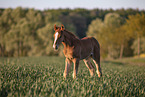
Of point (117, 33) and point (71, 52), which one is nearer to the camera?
point (71, 52)

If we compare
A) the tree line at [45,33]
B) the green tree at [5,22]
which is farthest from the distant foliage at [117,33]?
the green tree at [5,22]

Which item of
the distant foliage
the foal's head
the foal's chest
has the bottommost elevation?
the foal's chest

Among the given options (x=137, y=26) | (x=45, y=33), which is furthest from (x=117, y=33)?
(x=45, y=33)

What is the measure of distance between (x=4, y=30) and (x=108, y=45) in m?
35.4

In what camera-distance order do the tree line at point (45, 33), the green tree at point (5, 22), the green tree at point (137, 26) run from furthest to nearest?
the green tree at point (5, 22) → the tree line at point (45, 33) → the green tree at point (137, 26)

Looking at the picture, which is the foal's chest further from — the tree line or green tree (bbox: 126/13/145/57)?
green tree (bbox: 126/13/145/57)

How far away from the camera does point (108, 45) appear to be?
47969 mm

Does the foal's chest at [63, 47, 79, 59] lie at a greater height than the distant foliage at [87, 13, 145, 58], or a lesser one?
lesser

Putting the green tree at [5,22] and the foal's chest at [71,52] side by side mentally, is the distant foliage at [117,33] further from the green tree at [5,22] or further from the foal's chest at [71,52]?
the foal's chest at [71,52]

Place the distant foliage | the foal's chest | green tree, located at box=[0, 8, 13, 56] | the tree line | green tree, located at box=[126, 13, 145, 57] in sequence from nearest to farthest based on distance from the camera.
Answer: the foal's chest
green tree, located at box=[126, 13, 145, 57]
the distant foliage
the tree line
green tree, located at box=[0, 8, 13, 56]

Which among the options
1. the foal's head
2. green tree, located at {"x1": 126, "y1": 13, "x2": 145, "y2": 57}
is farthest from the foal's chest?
green tree, located at {"x1": 126, "y1": 13, "x2": 145, "y2": 57}

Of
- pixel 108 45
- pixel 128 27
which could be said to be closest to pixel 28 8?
pixel 108 45

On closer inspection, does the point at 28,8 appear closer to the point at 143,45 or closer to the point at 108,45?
the point at 108,45

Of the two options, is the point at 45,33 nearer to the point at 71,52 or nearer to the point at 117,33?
the point at 117,33
